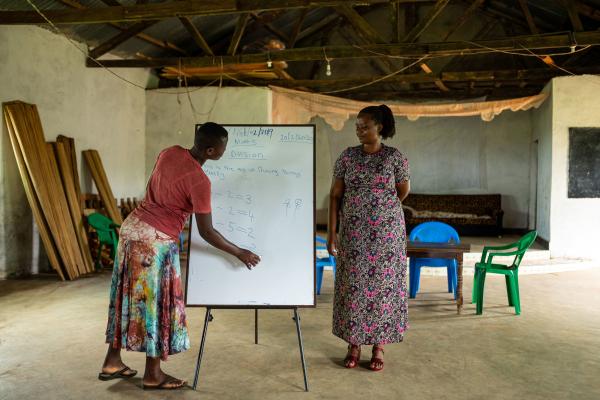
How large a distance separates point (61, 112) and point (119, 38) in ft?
4.11

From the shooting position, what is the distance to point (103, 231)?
7086 mm

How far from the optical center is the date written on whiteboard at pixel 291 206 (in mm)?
3352

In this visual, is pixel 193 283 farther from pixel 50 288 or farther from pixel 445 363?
pixel 50 288

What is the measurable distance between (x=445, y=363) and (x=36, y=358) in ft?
9.09

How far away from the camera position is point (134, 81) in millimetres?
9148

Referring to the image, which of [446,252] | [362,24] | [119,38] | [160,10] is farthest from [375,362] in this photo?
[119,38]

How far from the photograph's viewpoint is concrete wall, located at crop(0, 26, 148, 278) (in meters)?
6.50

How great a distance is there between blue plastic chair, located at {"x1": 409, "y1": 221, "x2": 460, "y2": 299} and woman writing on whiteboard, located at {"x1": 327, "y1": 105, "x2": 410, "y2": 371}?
2.29 meters

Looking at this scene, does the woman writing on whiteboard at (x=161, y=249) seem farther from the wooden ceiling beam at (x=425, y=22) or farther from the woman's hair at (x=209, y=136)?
the wooden ceiling beam at (x=425, y=22)

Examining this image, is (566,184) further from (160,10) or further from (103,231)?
(103,231)

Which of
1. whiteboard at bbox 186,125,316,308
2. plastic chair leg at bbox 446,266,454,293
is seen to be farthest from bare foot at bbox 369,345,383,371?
plastic chair leg at bbox 446,266,454,293

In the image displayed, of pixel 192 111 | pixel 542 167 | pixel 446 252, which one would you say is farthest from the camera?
pixel 542 167

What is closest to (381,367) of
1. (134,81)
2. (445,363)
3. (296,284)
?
(445,363)

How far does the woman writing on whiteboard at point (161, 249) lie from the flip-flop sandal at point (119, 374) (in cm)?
35
